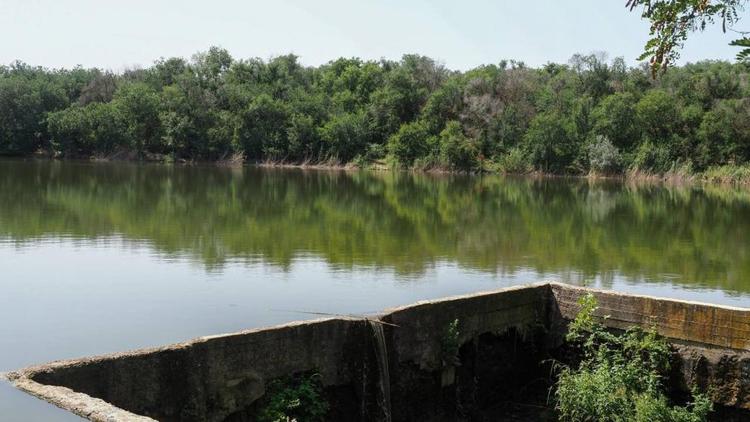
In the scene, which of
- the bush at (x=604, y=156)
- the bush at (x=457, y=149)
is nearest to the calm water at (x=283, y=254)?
the bush at (x=604, y=156)

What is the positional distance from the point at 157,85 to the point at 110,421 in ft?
307

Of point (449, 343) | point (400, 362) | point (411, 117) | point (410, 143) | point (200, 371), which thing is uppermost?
point (411, 117)

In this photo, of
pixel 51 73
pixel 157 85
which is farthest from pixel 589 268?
pixel 51 73

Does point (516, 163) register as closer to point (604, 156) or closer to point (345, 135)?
point (604, 156)

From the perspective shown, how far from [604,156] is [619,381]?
205ft

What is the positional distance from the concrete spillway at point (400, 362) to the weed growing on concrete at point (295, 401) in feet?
0.42

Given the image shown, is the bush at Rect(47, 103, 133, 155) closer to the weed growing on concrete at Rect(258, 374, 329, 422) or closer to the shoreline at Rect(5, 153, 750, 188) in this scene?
the shoreline at Rect(5, 153, 750, 188)

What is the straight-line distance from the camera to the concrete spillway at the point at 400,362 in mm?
8516

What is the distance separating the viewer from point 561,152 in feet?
241

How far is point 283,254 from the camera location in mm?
23188

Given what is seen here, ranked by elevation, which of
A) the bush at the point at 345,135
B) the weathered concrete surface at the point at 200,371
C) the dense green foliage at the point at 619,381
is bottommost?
the dense green foliage at the point at 619,381

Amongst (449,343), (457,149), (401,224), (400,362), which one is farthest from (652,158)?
(400,362)

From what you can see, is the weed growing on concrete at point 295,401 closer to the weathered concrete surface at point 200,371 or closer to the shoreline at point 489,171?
the weathered concrete surface at point 200,371

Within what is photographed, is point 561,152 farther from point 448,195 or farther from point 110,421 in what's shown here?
point 110,421
